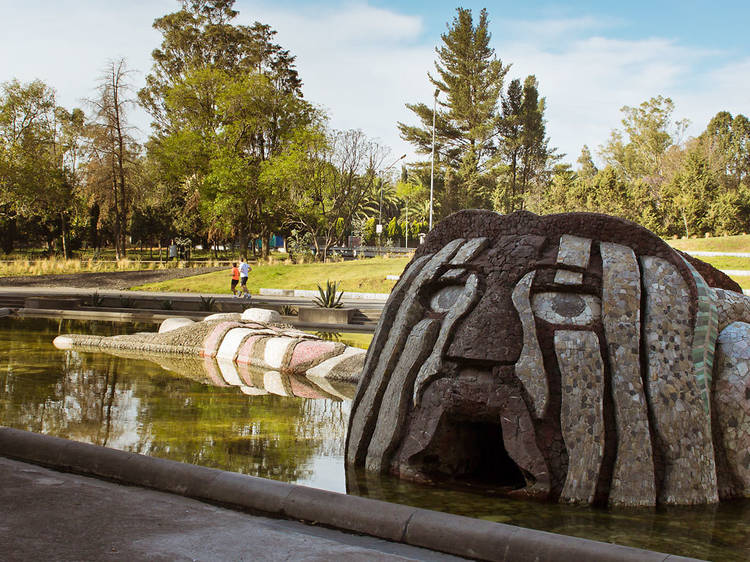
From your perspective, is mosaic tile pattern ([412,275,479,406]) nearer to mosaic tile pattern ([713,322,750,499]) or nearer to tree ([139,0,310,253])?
mosaic tile pattern ([713,322,750,499])

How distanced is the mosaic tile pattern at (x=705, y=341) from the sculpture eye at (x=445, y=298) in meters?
1.62

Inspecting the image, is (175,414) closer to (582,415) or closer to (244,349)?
(244,349)

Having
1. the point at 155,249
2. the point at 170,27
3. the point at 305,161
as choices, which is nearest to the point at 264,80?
the point at 305,161

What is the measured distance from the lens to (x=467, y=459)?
206 inches

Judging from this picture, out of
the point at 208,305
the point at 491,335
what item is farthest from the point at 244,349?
the point at 208,305

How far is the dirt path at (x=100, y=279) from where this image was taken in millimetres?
32594

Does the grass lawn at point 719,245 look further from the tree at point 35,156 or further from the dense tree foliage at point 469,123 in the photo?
the tree at point 35,156

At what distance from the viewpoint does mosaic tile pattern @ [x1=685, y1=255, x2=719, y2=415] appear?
4.64 meters

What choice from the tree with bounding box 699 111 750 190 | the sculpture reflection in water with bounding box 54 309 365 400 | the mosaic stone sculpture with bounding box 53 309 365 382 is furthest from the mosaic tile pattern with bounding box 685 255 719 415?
the tree with bounding box 699 111 750 190

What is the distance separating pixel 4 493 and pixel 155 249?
2607 inches

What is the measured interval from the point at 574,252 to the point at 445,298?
1.01 meters

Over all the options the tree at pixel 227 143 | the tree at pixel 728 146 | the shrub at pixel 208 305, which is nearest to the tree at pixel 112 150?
the tree at pixel 227 143

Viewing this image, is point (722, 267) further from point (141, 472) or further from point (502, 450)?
point (141, 472)

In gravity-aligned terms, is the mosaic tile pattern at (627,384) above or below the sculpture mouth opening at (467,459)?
above
